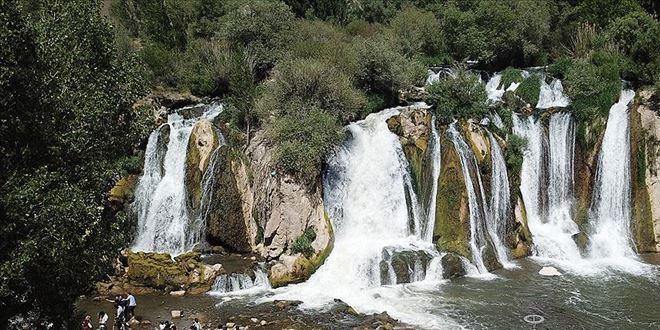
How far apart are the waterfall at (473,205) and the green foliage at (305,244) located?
8364 millimetres

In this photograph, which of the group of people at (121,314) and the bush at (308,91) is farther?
the bush at (308,91)

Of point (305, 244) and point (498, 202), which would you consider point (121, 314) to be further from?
point (498, 202)

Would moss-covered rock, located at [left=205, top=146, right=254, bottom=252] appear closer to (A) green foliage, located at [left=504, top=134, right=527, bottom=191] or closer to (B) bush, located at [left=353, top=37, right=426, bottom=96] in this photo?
(B) bush, located at [left=353, top=37, right=426, bottom=96]

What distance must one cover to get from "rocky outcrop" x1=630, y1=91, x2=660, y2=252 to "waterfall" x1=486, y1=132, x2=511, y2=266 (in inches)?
292

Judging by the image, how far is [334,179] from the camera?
3241cm

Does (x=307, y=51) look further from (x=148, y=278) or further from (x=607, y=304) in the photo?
(x=607, y=304)

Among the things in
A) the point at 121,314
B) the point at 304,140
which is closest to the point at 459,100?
the point at 304,140

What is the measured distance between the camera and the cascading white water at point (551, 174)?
32938 millimetres

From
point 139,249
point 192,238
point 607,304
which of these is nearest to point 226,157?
point 192,238

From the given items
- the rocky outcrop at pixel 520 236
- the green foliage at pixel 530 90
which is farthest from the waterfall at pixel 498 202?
the green foliage at pixel 530 90

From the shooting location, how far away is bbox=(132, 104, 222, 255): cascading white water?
1234 inches

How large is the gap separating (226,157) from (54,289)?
17515 millimetres

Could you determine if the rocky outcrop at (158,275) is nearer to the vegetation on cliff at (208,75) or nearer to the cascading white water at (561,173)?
the vegetation on cliff at (208,75)

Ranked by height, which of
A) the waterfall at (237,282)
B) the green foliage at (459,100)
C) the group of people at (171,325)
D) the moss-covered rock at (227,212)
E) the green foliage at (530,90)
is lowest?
the group of people at (171,325)
